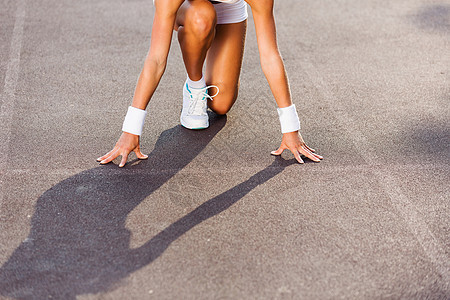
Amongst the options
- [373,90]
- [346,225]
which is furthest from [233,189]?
[373,90]

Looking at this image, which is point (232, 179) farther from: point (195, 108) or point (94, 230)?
point (94, 230)

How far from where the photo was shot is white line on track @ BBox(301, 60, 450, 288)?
2.08 m

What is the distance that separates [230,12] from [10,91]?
1.40 m

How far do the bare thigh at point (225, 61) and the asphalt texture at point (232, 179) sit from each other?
13 cm

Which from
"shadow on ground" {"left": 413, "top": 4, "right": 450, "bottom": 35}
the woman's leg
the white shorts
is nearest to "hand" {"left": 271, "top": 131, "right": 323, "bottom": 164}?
the woman's leg

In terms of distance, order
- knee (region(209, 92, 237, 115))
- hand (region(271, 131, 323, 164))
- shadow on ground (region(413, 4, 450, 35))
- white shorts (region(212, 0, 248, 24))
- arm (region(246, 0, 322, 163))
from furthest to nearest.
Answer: shadow on ground (region(413, 4, 450, 35))
knee (region(209, 92, 237, 115))
white shorts (region(212, 0, 248, 24))
hand (region(271, 131, 323, 164))
arm (region(246, 0, 322, 163))

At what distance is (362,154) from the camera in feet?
8.99

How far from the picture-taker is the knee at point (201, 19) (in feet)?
8.75

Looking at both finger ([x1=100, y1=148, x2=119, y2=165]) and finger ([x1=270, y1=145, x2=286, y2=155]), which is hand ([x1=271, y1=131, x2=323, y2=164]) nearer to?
finger ([x1=270, y1=145, x2=286, y2=155])

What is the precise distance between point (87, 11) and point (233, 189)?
2654mm

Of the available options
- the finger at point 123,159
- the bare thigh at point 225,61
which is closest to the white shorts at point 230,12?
the bare thigh at point 225,61

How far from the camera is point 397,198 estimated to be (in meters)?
2.42

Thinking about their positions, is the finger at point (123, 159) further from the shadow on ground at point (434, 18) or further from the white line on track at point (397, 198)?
the shadow on ground at point (434, 18)

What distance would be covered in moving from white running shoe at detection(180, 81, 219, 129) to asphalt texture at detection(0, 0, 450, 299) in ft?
0.18
